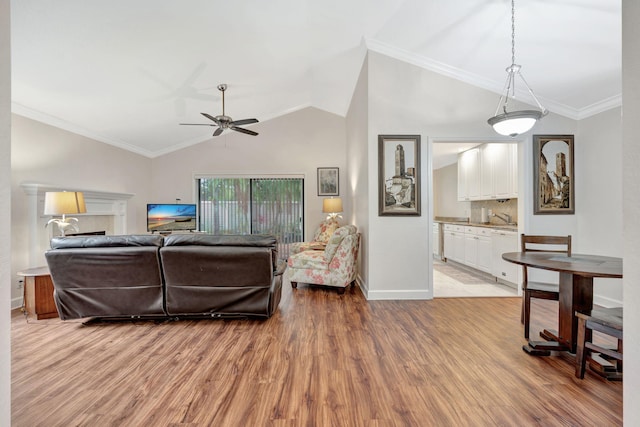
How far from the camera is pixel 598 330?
5.89ft

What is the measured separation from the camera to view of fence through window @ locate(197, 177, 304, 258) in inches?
260

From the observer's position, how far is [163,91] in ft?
13.9

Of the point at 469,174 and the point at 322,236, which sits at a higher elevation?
the point at 469,174

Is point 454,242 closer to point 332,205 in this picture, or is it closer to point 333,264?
point 332,205

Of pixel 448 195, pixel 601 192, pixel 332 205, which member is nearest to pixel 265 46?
pixel 332 205

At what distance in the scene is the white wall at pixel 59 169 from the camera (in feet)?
11.1

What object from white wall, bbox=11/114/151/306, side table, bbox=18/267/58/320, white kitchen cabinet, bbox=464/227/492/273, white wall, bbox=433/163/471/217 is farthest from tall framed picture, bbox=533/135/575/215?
white wall, bbox=11/114/151/306

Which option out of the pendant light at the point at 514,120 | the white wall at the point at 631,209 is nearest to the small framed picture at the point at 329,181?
the pendant light at the point at 514,120

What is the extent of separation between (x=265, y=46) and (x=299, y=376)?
379 centimetres

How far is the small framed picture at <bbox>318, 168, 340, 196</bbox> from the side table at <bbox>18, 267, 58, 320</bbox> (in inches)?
183

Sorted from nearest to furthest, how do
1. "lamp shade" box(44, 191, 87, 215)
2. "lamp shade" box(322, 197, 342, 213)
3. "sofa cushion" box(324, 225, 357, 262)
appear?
"lamp shade" box(44, 191, 87, 215) → "sofa cushion" box(324, 225, 357, 262) → "lamp shade" box(322, 197, 342, 213)

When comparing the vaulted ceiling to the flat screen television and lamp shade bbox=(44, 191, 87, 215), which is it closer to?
lamp shade bbox=(44, 191, 87, 215)

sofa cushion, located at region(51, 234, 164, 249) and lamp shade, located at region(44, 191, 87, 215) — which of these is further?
lamp shade, located at region(44, 191, 87, 215)

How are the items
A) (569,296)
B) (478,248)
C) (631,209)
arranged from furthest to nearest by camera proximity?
(478,248) → (569,296) → (631,209)
